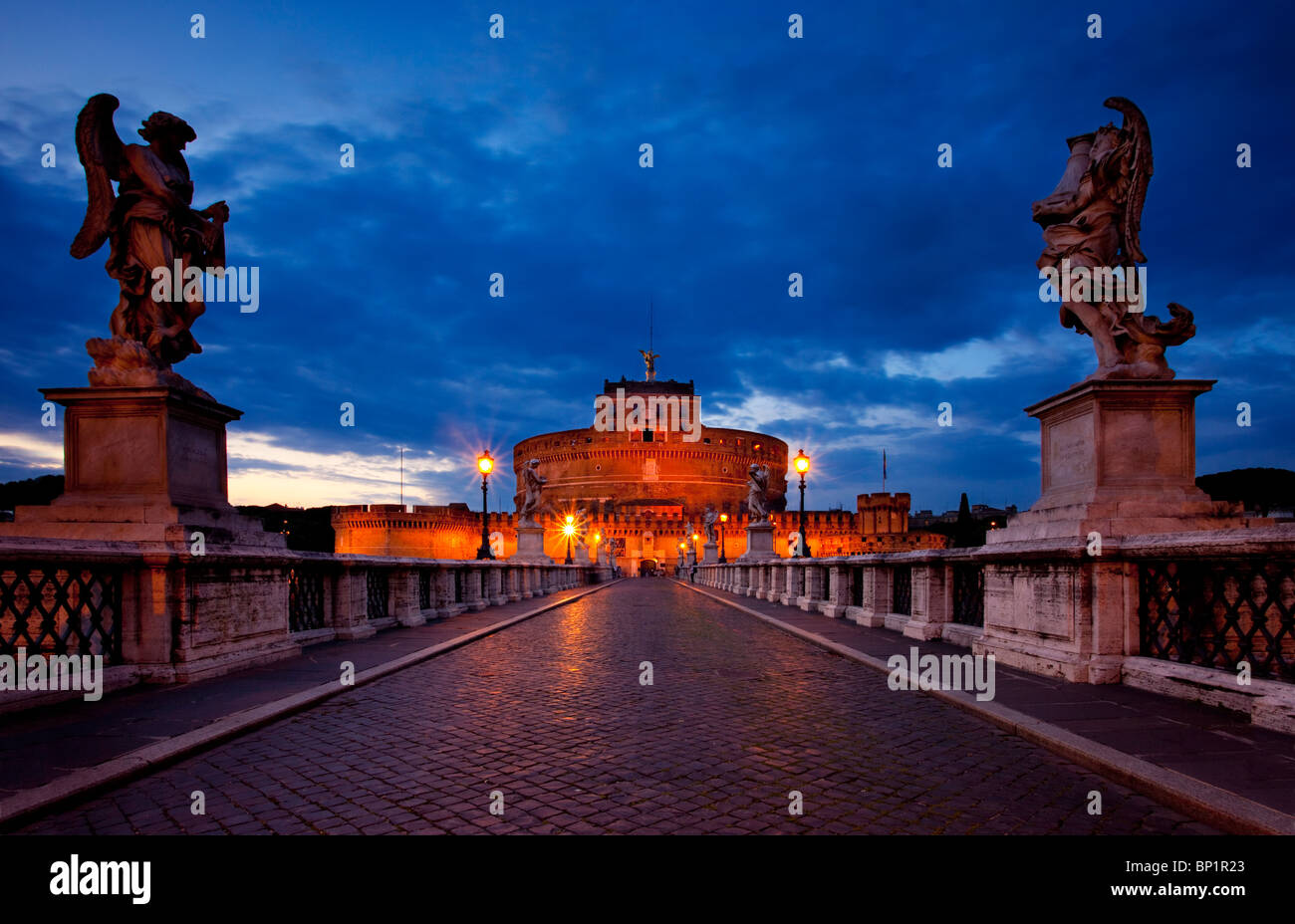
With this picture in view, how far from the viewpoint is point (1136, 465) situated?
657 centimetres

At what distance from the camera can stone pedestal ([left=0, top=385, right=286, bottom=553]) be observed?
21.4 feet

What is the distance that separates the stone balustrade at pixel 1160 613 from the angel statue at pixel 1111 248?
180 centimetres

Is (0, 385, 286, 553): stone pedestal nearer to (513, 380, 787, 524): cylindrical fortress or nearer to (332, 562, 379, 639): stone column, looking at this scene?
(332, 562, 379, 639): stone column

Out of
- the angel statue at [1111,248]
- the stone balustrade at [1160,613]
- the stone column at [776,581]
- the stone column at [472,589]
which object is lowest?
the stone column at [776,581]

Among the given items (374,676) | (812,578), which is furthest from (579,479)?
(374,676)

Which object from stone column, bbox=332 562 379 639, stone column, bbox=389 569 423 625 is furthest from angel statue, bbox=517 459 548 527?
stone column, bbox=332 562 379 639

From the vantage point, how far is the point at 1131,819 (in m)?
3.36

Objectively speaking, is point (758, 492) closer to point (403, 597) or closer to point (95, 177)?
point (403, 597)

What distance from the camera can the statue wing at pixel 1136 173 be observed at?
22.7ft

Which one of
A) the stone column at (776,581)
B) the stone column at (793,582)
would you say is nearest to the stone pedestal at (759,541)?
the stone column at (776,581)

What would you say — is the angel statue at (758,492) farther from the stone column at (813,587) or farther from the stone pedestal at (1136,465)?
the stone pedestal at (1136,465)

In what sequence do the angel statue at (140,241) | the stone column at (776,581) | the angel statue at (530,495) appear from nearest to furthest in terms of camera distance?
the angel statue at (140,241), the stone column at (776,581), the angel statue at (530,495)

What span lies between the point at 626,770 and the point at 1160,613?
15.0 feet
